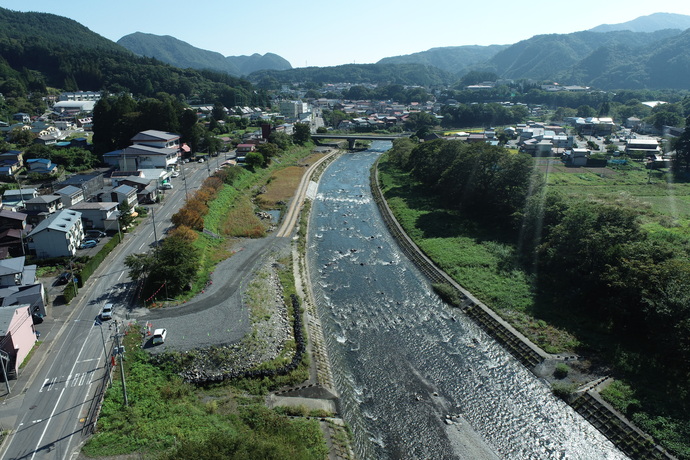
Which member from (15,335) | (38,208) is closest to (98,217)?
(38,208)

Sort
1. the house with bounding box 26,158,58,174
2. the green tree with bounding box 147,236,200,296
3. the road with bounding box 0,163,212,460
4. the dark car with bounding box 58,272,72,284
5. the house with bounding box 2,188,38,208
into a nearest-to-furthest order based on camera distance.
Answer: the road with bounding box 0,163,212,460
the green tree with bounding box 147,236,200,296
the dark car with bounding box 58,272,72,284
the house with bounding box 2,188,38,208
the house with bounding box 26,158,58,174

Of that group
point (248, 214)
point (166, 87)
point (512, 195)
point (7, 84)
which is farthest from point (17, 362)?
point (166, 87)

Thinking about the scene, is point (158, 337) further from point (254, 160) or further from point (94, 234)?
point (254, 160)

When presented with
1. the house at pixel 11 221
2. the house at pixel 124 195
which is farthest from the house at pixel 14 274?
the house at pixel 124 195

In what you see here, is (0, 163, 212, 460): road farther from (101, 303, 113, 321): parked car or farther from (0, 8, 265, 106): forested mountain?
(0, 8, 265, 106): forested mountain

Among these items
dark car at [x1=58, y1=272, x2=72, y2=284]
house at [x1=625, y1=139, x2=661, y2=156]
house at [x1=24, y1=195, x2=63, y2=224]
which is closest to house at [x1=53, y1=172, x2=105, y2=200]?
house at [x1=24, y1=195, x2=63, y2=224]

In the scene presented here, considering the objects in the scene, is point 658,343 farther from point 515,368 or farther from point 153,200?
point 153,200
